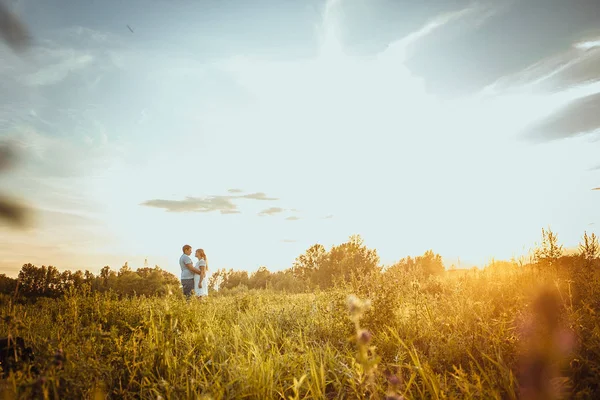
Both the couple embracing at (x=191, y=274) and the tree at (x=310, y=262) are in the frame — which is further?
the tree at (x=310, y=262)

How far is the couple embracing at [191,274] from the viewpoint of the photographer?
1071cm

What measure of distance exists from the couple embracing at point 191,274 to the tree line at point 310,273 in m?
1.01

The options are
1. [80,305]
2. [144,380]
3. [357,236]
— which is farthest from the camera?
[357,236]

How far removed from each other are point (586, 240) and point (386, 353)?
533 cm

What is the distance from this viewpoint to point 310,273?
18.7 m

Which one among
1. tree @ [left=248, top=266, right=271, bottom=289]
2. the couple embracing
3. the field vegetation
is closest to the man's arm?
the couple embracing

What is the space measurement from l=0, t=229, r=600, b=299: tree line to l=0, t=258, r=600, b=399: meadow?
0.83m

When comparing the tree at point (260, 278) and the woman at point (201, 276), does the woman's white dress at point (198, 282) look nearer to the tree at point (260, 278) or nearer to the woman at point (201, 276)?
the woman at point (201, 276)

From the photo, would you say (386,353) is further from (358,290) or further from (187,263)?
(187,263)

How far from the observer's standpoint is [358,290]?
493 cm

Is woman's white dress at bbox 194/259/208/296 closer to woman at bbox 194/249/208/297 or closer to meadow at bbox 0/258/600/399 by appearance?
woman at bbox 194/249/208/297

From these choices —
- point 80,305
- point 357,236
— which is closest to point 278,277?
point 357,236

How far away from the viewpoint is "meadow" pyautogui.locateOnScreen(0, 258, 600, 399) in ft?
8.93

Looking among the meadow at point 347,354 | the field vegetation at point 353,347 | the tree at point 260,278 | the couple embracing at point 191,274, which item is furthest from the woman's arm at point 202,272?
the tree at point 260,278
